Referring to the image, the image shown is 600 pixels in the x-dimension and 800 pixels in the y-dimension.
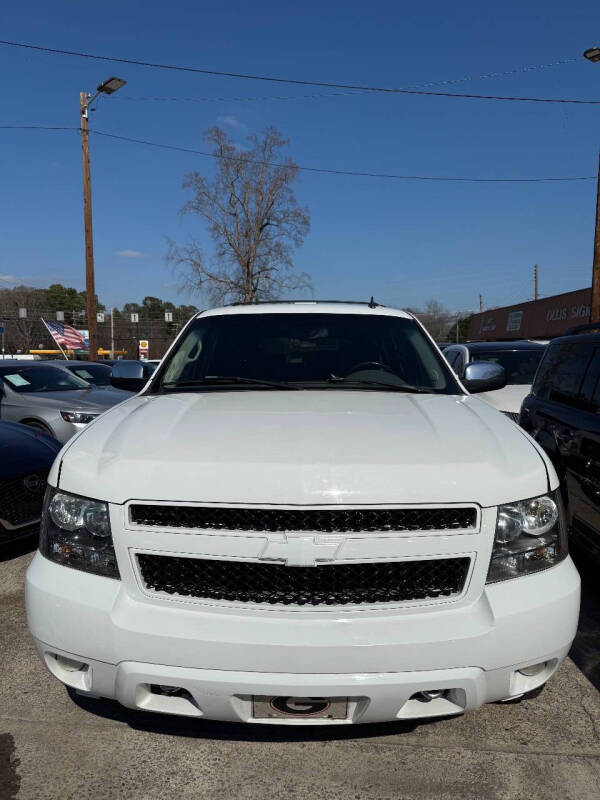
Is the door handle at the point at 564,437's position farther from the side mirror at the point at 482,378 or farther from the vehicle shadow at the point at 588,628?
the vehicle shadow at the point at 588,628

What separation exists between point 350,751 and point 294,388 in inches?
64.3

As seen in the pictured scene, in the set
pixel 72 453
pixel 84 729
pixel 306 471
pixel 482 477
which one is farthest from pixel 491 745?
pixel 72 453

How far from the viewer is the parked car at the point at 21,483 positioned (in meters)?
4.29

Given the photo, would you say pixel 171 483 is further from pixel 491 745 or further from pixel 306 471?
pixel 491 745

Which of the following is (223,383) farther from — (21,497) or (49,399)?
(49,399)

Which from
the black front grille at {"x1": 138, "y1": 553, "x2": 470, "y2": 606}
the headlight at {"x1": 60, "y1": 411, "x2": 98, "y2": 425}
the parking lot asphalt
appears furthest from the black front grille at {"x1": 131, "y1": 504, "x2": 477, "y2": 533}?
the headlight at {"x1": 60, "y1": 411, "x2": 98, "y2": 425}

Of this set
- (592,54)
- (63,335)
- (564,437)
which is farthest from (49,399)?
(63,335)

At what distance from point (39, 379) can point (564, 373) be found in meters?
7.51

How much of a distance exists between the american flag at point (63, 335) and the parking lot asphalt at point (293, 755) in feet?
79.2

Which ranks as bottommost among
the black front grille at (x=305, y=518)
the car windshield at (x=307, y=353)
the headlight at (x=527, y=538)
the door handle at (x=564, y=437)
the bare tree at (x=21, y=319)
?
the bare tree at (x=21, y=319)

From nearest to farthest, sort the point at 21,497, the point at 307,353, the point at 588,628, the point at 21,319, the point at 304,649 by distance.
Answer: the point at 304,649 < the point at 588,628 < the point at 307,353 < the point at 21,497 < the point at 21,319

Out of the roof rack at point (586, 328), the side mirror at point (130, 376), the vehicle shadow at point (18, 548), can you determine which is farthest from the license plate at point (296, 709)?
the roof rack at point (586, 328)

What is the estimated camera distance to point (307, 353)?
11.8 ft

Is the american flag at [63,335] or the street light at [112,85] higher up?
the street light at [112,85]
